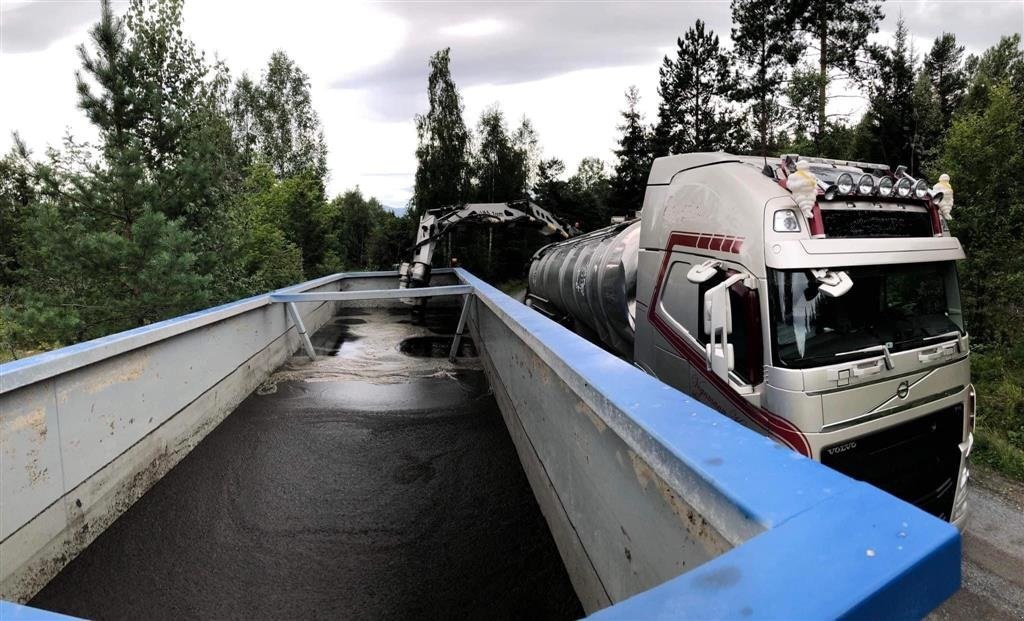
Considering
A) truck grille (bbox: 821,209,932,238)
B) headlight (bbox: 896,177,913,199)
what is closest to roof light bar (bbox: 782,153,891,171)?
truck grille (bbox: 821,209,932,238)

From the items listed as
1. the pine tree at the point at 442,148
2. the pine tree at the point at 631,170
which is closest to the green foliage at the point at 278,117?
the pine tree at the point at 442,148

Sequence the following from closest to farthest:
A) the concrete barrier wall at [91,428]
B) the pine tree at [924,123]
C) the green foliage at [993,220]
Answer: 1. the concrete barrier wall at [91,428]
2. the green foliage at [993,220]
3. the pine tree at [924,123]

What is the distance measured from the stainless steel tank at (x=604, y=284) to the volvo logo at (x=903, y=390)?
3098 millimetres

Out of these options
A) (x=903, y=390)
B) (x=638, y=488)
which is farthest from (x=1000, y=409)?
(x=638, y=488)

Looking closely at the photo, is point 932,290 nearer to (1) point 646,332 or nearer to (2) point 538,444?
(1) point 646,332

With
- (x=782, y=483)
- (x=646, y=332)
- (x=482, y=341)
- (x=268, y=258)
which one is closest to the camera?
(x=782, y=483)

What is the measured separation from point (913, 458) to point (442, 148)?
42179 millimetres

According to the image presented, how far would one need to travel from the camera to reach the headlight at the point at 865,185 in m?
4.17

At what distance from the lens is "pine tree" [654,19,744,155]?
34.3m

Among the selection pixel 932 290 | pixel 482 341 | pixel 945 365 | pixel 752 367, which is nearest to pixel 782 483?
pixel 752 367

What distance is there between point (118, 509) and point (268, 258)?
21403 mm

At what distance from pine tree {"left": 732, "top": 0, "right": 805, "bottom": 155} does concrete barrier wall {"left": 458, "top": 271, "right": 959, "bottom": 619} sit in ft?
99.3

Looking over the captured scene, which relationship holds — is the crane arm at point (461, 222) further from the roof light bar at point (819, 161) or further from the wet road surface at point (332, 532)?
the roof light bar at point (819, 161)

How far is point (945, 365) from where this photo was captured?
13.8 feet
